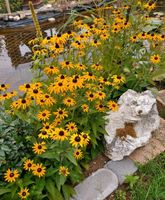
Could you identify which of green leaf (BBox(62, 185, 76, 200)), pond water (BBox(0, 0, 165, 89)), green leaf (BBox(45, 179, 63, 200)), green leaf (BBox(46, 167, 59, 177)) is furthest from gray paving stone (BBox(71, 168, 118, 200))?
pond water (BBox(0, 0, 165, 89))

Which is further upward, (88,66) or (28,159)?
(88,66)

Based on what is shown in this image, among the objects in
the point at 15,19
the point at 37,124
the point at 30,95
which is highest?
the point at 30,95

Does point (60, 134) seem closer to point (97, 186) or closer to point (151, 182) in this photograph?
point (97, 186)

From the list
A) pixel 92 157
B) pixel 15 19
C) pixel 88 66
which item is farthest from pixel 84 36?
pixel 15 19

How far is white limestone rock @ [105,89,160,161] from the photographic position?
100 inches

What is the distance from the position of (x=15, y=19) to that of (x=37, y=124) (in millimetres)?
4395

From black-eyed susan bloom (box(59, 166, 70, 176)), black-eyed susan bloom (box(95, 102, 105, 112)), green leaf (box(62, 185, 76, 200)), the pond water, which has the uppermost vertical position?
black-eyed susan bloom (box(95, 102, 105, 112))

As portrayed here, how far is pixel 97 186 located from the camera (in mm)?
2338

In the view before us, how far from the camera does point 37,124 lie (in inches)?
88.6

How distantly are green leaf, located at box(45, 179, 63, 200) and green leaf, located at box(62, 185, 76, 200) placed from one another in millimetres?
45

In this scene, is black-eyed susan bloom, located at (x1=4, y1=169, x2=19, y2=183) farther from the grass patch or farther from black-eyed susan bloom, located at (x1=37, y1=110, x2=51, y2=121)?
the grass patch

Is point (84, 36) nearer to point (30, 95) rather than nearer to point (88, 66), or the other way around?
point (88, 66)

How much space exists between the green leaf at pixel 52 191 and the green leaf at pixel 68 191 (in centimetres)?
4

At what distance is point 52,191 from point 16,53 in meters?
3.23
